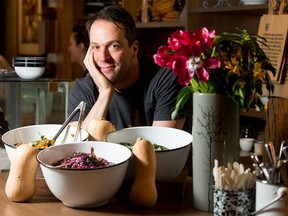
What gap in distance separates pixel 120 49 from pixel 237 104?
1.01 m

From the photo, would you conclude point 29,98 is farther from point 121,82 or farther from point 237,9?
point 237,9

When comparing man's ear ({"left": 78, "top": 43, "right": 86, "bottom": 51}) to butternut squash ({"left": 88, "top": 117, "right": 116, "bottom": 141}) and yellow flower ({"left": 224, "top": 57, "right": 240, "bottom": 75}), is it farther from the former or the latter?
yellow flower ({"left": 224, "top": 57, "right": 240, "bottom": 75})

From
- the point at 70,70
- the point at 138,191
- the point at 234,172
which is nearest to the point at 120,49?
the point at 138,191

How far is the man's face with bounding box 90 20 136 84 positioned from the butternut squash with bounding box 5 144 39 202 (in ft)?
2.84

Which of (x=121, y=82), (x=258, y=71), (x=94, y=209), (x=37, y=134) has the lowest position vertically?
(x=94, y=209)

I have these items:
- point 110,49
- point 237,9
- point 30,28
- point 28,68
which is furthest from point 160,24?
point 30,28

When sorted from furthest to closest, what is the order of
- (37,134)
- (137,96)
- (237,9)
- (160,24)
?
(160,24)
(237,9)
(137,96)
(37,134)

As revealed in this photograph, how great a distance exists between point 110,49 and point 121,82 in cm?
19

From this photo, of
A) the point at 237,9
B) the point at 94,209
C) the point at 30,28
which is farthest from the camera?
the point at 30,28

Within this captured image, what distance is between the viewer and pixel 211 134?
4.41ft

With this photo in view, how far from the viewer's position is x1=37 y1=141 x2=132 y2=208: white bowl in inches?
52.5

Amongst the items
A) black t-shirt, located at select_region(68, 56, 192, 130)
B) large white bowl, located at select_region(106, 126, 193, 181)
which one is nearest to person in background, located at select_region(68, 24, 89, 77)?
black t-shirt, located at select_region(68, 56, 192, 130)

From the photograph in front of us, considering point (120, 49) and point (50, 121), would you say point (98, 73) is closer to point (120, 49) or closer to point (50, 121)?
point (120, 49)

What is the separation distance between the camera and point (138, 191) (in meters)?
1.42
